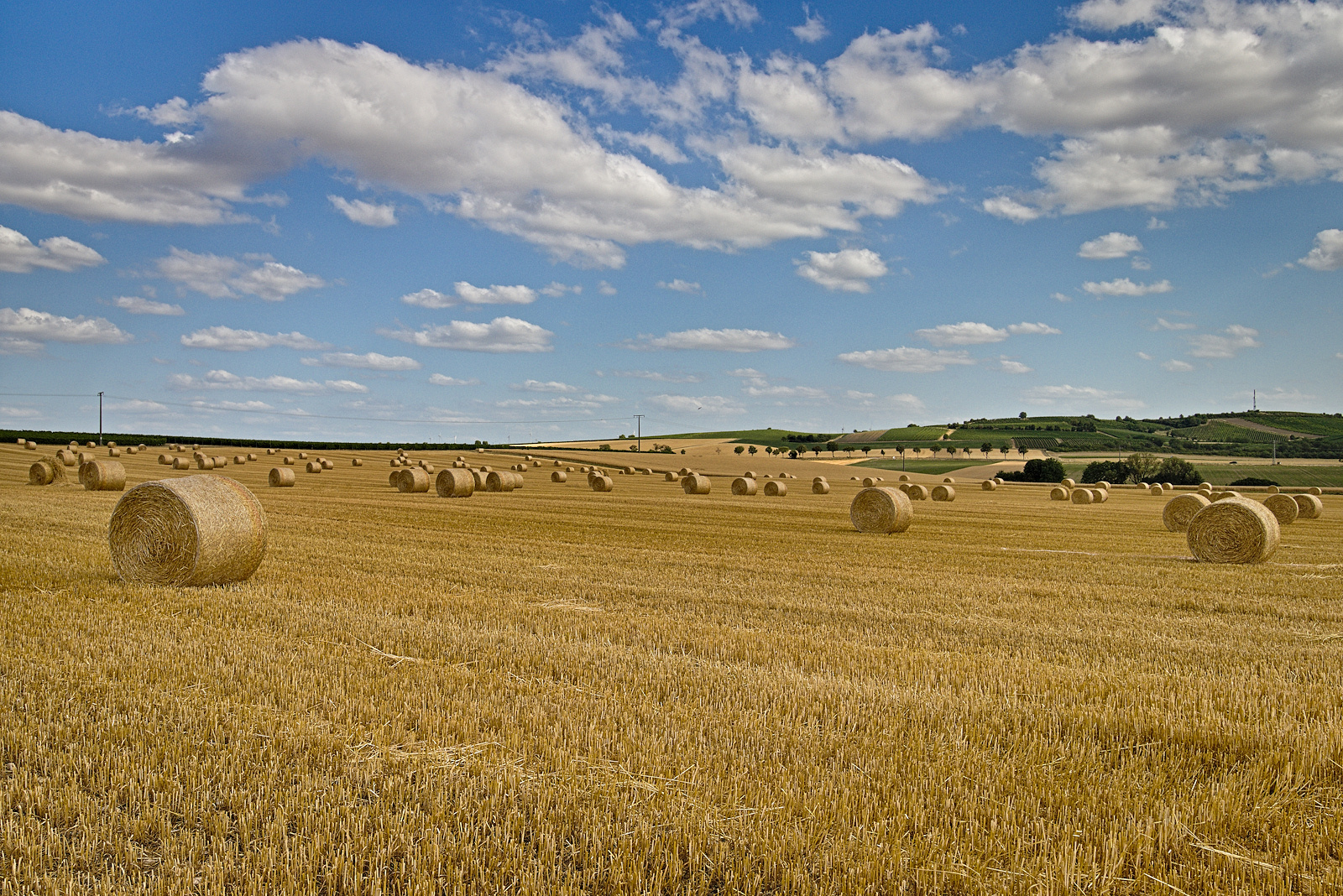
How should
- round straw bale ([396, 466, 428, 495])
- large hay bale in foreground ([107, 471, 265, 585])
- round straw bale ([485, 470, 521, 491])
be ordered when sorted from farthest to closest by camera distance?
round straw bale ([485, 470, 521, 491]) < round straw bale ([396, 466, 428, 495]) < large hay bale in foreground ([107, 471, 265, 585])

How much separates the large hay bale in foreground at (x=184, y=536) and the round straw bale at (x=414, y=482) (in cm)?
2315

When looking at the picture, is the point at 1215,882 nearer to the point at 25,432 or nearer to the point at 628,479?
the point at 628,479

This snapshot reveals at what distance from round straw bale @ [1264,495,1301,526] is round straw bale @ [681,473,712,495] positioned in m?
21.2

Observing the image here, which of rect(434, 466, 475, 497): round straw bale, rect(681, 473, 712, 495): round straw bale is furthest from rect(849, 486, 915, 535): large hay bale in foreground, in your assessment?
rect(681, 473, 712, 495): round straw bale

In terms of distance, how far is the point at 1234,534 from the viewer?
649 inches

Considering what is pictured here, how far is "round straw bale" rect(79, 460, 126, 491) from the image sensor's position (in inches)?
1172

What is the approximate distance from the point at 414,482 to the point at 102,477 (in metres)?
10.2

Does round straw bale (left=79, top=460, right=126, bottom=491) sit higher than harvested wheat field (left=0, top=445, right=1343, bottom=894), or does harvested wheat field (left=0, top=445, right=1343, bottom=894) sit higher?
round straw bale (left=79, top=460, right=126, bottom=491)

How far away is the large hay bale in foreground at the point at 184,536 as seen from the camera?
1119 cm

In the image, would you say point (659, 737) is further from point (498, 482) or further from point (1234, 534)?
point (498, 482)

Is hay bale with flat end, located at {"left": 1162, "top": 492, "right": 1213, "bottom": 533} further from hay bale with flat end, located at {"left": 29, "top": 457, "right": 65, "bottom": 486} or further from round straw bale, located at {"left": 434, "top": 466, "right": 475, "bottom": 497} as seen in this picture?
hay bale with flat end, located at {"left": 29, "top": 457, "right": 65, "bottom": 486}

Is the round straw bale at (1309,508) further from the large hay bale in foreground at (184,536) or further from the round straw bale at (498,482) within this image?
the large hay bale in foreground at (184,536)

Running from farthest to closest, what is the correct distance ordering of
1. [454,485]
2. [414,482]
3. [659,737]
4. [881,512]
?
[414,482], [454,485], [881,512], [659,737]

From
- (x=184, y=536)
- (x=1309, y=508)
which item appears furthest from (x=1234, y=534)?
(x=1309, y=508)
